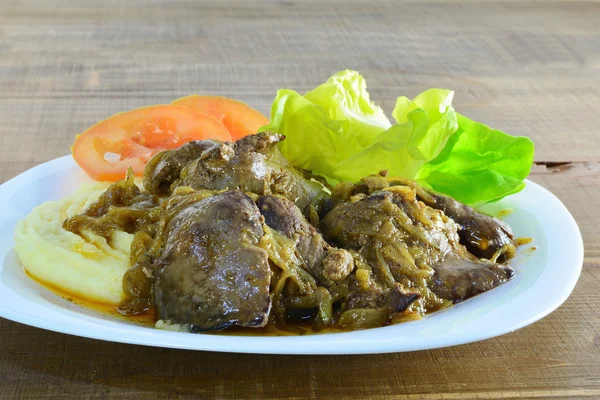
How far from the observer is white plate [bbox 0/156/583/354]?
399cm

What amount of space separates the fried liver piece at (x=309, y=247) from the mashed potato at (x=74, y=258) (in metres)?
1.10

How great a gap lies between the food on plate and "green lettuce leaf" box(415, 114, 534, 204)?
0.01 m

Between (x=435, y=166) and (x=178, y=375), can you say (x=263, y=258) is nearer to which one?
(x=178, y=375)

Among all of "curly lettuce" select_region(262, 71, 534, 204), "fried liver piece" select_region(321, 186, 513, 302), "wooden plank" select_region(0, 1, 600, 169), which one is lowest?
"wooden plank" select_region(0, 1, 600, 169)

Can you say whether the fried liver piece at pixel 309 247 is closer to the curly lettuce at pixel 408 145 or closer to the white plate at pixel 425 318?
the white plate at pixel 425 318

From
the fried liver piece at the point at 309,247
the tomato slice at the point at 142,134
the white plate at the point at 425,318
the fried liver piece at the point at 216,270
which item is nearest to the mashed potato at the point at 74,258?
the white plate at the point at 425,318

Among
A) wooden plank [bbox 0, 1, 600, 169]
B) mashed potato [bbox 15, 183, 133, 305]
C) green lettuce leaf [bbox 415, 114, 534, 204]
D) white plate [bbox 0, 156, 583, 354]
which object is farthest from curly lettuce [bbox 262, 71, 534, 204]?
wooden plank [bbox 0, 1, 600, 169]

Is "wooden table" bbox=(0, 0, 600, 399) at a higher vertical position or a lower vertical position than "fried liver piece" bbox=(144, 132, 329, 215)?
lower

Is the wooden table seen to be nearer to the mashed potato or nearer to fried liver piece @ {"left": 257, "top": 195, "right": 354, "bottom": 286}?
the mashed potato

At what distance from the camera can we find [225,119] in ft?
24.5

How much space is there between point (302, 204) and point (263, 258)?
1222 millimetres

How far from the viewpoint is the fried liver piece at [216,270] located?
14.1 feet

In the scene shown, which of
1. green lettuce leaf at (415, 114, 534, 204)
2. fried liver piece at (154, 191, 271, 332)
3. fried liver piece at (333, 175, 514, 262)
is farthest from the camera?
green lettuce leaf at (415, 114, 534, 204)

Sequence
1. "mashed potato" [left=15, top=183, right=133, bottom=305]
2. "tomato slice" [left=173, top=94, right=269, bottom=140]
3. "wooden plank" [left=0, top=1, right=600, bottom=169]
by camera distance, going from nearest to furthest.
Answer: "mashed potato" [left=15, top=183, right=133, bottom=305] → "tomato slice" [left=173, top=94, right=269, bottom=140] → "wooden plank" [left=0, top=1, right=600, bottom=169]
